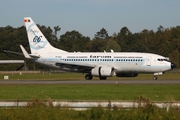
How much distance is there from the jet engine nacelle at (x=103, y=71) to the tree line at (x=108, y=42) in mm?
62663

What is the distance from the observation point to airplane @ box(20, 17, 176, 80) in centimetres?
5238

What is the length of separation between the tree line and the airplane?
184ft

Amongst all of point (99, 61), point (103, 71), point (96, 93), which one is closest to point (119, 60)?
point (99, 61)

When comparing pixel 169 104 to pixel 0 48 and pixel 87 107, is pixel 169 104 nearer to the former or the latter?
pixel 87 107

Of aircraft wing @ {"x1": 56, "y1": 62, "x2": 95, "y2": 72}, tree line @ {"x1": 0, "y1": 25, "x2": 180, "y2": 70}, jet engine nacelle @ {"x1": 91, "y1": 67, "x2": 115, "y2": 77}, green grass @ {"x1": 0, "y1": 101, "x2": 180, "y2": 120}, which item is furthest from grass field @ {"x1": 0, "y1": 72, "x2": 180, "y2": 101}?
tree line @ {"x1": 0, "y1": 25, "x2": 180, "y2": 70}

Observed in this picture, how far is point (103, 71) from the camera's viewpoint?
171 feet

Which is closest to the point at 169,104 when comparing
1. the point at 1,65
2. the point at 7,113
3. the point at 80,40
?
the point at 7,113

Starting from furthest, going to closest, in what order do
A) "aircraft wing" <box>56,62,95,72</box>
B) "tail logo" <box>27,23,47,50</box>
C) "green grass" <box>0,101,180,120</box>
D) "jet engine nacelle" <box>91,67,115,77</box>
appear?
"tail logo" <box>27,23,47,50</box> → "aircraft wing" <box>56,62,95,72</box> → "jet engine nacelle" <box>91,67,115,77</box> → "green grass" <box>0,101,180,120</box>

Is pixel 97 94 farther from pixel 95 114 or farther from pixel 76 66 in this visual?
pixel 76 66

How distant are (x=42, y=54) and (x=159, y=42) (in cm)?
8925

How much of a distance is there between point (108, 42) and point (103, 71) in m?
81.6

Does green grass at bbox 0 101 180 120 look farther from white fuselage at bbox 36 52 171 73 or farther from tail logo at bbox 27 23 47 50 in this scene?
tail logo at bbox 27 23 47 50

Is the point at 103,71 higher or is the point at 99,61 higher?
the point at 99,61

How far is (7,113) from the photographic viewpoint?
53.1 ft
